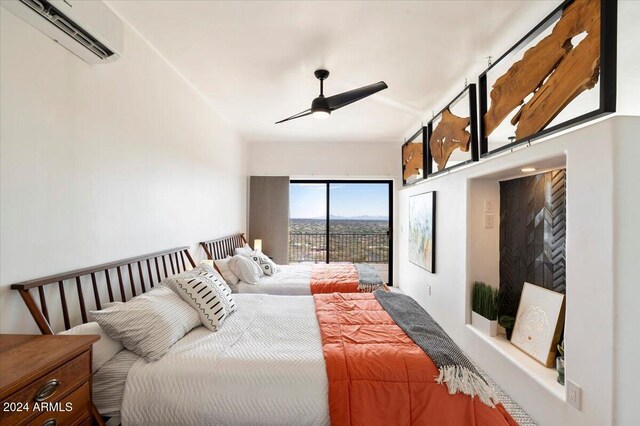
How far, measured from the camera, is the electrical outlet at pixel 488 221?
9.43 feet

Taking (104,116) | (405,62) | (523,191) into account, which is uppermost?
(405,62)

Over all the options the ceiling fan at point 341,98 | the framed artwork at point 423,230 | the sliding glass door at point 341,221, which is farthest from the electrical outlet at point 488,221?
the sliding glass door at point 341,221

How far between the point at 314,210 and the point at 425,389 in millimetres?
4724

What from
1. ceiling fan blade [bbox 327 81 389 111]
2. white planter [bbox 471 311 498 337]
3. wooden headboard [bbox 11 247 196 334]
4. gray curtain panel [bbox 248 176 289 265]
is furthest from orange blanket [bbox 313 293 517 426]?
gray curtain panel [bbox 248 176 289 265]

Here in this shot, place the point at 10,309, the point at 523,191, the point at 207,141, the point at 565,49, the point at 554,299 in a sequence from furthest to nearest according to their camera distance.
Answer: the point at 207,141
the point at 523,191
the point at 554,299
the point at 565,49
the point at 10,309

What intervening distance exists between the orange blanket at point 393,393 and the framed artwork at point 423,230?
2186 mm

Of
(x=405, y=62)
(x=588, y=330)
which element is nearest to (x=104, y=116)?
(x=405, y=62)

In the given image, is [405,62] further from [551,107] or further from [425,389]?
[425,389]

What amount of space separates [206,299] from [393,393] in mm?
1389

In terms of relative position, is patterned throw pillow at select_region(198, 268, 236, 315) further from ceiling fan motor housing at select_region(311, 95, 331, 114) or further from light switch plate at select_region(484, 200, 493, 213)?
light switch plate at select_region(484, 200, 493, 213)

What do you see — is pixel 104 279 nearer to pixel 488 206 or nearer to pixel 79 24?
pixel 79 24

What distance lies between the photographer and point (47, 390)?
1097 millimetres

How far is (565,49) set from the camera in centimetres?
177

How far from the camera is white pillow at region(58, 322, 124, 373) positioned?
4.96 feet
